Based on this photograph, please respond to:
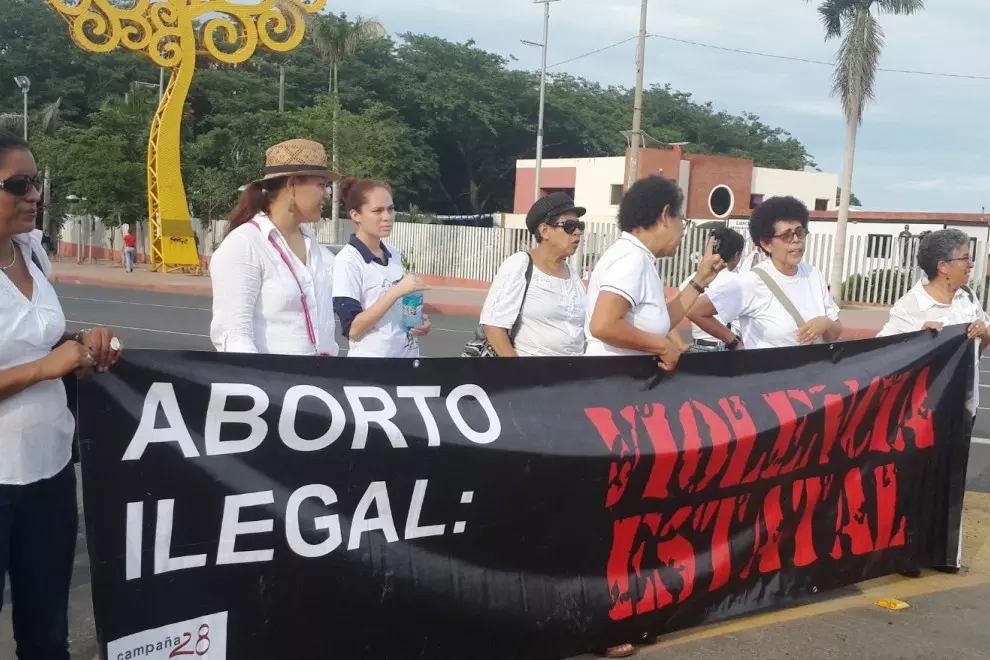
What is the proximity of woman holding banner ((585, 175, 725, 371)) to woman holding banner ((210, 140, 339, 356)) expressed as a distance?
3.30ft

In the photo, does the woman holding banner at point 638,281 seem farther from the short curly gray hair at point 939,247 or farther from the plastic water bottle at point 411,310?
the short curly gray hair at point 939,247

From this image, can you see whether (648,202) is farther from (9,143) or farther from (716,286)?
(9,143)

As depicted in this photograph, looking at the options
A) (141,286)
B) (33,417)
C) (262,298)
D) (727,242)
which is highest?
(727,242)

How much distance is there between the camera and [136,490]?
2729 millimetres

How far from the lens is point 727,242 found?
533 centimetres

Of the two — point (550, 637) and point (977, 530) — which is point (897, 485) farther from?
point (550, 637)

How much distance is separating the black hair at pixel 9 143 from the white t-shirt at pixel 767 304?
10.5 ft

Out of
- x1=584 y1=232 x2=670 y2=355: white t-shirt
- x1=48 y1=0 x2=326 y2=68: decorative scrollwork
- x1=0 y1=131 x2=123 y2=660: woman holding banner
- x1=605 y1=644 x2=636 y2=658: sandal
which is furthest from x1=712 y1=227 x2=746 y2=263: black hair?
x1=48 y1=0 x2=326 y2=68: decorative scrollwork

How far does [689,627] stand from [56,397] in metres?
2.50

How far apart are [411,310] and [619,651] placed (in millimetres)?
1693

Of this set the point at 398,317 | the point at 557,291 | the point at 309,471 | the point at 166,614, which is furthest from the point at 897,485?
the point at 166,614

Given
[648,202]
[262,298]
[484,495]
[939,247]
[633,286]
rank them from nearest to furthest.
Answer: [484,495] < [262,298] < [633,286] < [648,202] < [939,247]

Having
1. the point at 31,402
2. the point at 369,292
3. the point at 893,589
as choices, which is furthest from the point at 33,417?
the point at 893,589

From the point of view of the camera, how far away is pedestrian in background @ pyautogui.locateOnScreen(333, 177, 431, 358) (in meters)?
4.32
